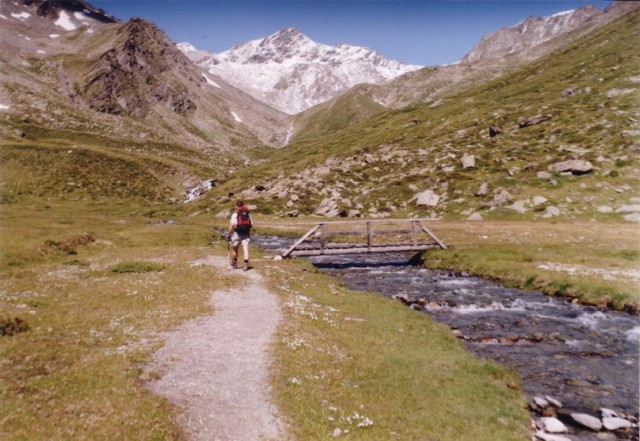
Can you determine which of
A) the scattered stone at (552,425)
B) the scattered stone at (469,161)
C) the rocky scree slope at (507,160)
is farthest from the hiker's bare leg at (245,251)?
the scattered stone at (469,161)

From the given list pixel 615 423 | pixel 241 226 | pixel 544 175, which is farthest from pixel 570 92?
pixel 615 423

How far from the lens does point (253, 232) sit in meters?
81.3

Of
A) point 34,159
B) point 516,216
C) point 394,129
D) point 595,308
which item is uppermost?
point 394,129

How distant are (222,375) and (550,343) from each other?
1689 centimetres

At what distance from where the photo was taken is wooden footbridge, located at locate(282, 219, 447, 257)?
46.6m

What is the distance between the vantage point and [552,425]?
542 inches

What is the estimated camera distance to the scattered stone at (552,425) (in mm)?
13547

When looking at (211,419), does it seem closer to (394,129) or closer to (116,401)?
(116,401)

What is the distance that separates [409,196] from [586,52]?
11828cm

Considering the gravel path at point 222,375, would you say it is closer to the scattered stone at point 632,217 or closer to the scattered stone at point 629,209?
the scattered stone at point 632,217

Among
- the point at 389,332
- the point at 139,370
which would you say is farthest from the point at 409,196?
the point at 139,370

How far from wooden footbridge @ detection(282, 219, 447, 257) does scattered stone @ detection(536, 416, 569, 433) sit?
30.6 metres

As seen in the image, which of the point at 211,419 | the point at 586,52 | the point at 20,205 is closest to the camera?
the point at 211,419

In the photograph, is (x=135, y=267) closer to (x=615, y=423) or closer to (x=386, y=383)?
(x=386, y=383)
